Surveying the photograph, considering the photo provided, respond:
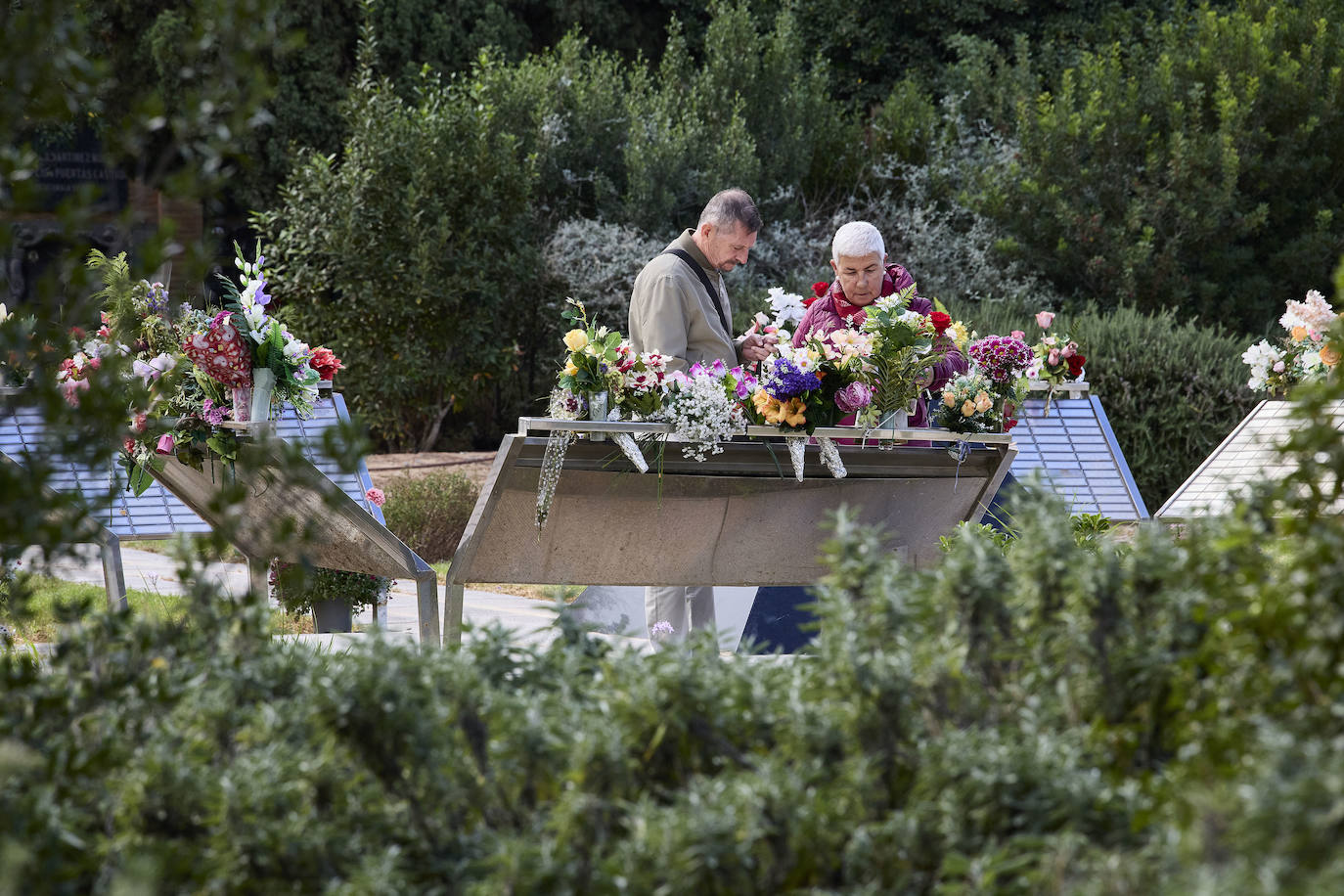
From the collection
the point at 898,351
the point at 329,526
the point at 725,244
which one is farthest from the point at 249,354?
the point at 898,351

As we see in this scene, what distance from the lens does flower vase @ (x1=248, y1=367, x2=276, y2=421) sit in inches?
165

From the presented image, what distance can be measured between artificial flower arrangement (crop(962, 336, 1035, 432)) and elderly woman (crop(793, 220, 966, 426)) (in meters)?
0.08

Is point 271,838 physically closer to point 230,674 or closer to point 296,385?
point 230,674

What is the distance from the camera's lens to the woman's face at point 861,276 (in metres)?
4.62

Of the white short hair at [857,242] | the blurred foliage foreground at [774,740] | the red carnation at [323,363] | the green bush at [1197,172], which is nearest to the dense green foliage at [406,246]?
the green bush at [1197,172]

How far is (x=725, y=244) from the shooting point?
4.62 meters

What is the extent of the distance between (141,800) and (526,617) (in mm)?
5333

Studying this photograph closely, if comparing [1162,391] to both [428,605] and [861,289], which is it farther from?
[428,605]

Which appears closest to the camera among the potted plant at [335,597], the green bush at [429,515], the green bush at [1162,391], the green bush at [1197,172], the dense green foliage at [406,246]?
the potted plant at [335,597]

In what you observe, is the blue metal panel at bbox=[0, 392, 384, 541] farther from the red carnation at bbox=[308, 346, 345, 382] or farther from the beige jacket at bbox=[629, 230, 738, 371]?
the beige jacket at bbox=[629, 230, 738, 371]

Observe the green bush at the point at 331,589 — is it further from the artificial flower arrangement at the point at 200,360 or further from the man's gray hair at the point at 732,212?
the man's gray hair at the point at 732,212

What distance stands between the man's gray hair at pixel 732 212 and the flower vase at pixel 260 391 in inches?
61.1

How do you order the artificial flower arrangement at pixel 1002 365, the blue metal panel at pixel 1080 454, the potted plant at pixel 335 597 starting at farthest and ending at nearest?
the potted plant at pixel 335 597 → the blue metal panel at pixel 1080 454 → the artificial flower arrangement at pixel 1002 365

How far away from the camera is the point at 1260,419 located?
4199 mm
